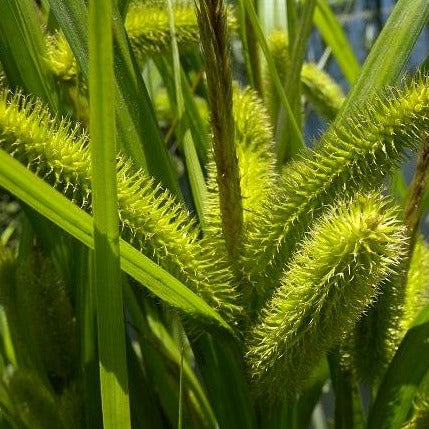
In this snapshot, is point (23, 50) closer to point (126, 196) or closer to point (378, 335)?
point (126, 196)

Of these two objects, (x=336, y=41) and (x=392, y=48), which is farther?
(x=336, y=41)

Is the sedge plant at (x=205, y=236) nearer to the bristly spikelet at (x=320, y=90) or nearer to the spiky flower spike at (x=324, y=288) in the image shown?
the spiky flower spike at (x=324, y=288)

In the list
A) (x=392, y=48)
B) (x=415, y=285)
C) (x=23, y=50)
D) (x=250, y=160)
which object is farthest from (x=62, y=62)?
(x=415, y=285)

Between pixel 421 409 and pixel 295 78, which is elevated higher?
pixel 295 78

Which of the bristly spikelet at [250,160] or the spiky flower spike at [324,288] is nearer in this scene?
the spiky flower spike at [324,288]

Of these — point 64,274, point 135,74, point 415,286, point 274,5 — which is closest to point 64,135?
point 135,74

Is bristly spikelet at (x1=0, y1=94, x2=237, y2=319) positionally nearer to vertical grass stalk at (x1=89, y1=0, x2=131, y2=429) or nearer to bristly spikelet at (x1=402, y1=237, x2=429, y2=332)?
vertical grass stalk at (x1=89, y1=0, x2=131, y2=429)

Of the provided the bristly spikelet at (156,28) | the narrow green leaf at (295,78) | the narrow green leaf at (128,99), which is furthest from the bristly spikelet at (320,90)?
the narrow green leaf at (128,99)
